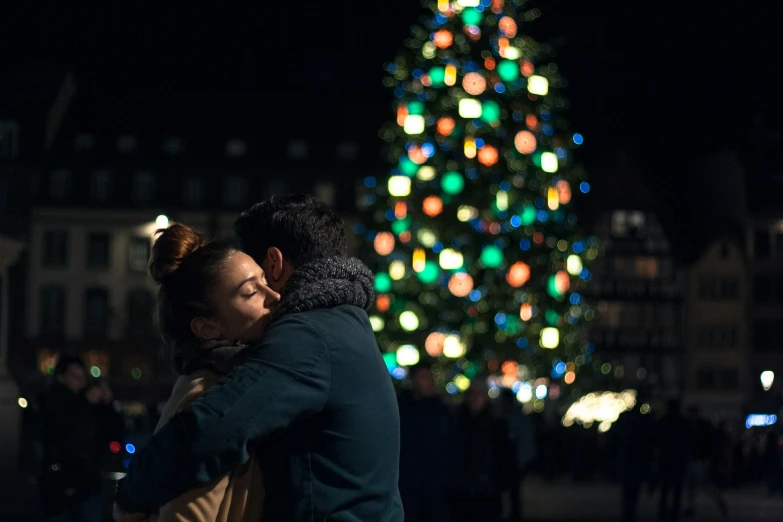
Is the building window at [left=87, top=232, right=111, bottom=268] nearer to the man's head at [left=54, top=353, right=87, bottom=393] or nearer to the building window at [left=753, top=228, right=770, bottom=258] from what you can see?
the building window at [left=753, top=228, right=770, bottom=258]

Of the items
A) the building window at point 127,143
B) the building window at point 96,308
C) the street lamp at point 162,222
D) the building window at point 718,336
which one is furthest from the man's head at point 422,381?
the building window at point 127,143

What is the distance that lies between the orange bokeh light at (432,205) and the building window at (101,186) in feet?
195

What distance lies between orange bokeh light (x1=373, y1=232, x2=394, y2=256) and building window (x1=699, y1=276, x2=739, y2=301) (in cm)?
5691

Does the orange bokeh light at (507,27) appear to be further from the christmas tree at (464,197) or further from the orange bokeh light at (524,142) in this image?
the orange bokeh light at (524,142)

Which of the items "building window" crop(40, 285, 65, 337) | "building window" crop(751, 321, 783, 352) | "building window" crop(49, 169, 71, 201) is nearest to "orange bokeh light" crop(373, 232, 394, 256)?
"building window" crop(40, 285, 65, 337)

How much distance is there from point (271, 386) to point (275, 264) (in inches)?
19.4

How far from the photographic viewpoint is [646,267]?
79625 millimetres

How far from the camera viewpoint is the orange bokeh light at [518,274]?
2598 centimetres

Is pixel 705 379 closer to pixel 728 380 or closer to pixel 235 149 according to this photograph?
pixel 728 380

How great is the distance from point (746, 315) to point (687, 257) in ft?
13.4

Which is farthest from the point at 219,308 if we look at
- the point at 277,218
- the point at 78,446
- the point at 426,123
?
the point at 426,123

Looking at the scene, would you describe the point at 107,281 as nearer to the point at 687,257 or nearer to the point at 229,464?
the point at 687,257

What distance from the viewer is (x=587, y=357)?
1185 inches

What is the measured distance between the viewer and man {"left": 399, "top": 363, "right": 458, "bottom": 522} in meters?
11.8
